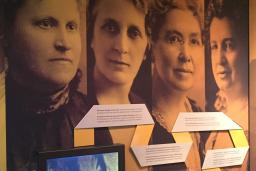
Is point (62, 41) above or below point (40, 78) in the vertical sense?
above

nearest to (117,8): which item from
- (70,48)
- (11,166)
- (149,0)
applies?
(149,0)

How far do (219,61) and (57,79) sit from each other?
4.31ft

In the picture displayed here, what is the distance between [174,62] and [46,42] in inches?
37.4

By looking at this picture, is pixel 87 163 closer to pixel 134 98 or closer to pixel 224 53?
pixel 134 98

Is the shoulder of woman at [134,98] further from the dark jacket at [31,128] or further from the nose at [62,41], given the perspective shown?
the nose at [62,41]

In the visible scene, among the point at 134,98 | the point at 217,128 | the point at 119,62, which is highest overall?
the point at 119,62

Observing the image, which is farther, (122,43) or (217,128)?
(217,128)

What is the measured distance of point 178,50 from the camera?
257 centimetres

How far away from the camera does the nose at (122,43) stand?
2.33 metres

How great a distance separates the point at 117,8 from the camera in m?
2.35

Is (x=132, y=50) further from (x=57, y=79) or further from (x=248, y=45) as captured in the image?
(x=248, y=45)

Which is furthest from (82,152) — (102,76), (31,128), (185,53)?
(185,53)

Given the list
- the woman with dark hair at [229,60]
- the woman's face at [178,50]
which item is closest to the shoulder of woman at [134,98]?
the woman's face at [178,50]

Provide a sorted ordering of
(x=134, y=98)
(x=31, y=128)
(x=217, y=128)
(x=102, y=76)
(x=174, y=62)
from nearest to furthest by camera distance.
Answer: (x=31, y=128) → (x=102, y=76) → (x=134, y=98) → (x=174, y=62) → (x=217, y=128)
